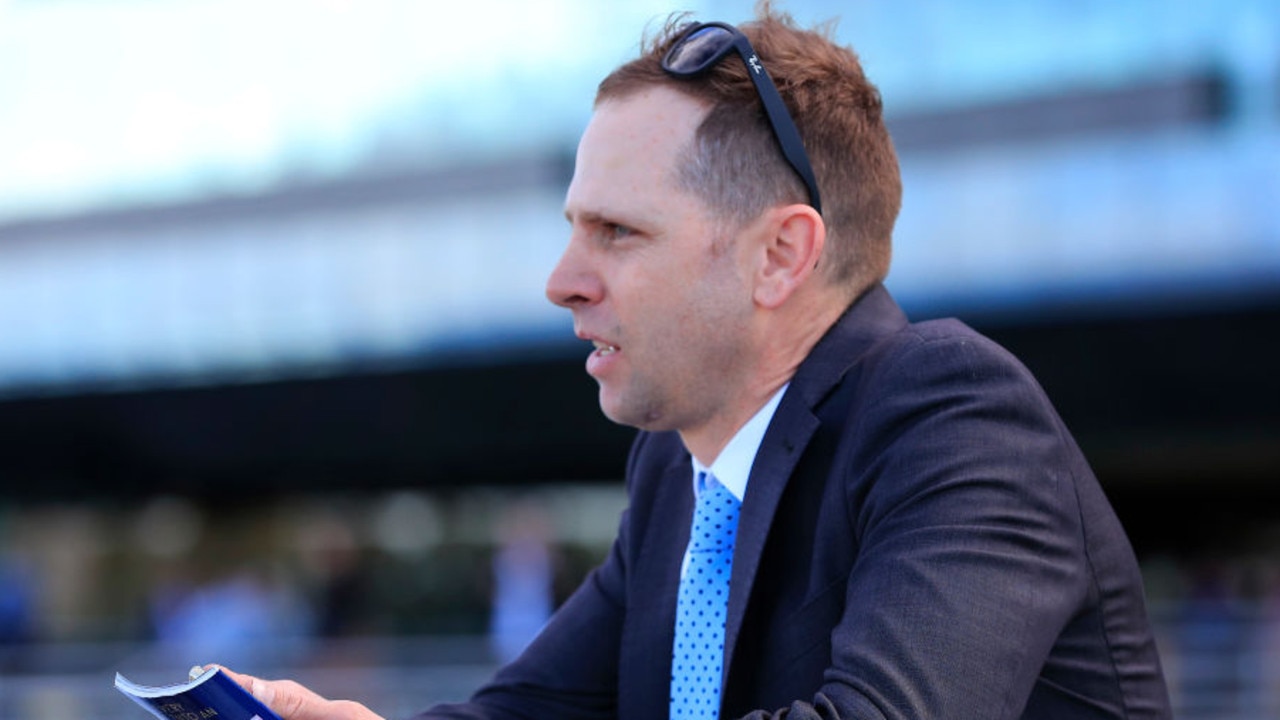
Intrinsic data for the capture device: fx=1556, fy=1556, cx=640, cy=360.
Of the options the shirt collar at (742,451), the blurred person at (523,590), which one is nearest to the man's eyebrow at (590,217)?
the shirt collar at (742,451)

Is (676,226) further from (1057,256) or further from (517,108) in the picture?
(517,108)

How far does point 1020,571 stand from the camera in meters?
1.70

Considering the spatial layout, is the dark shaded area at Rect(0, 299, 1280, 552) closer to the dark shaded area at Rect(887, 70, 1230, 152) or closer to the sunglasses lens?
the dark shaded area at Rect(887, 70, 1230, 152)

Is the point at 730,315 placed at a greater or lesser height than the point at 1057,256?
greater

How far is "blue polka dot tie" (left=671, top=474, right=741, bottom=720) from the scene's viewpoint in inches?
76.8

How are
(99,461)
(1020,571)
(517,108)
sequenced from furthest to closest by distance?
(99,461), (517,108), (1020,571)

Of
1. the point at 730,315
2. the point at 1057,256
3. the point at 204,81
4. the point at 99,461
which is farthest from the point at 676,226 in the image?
the point at 99,461

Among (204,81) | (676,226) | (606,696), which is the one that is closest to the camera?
(676,226)

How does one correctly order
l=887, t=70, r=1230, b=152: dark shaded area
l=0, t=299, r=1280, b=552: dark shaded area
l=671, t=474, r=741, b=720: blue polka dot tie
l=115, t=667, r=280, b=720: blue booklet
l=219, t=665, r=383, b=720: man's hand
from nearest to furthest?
l=115, t=667, r=280, b=720: blue booklet, l=219, t=665, r=383, b=720: man's hand, l=671, t=474, r=741, b=720: blue polka dot tie, l=887, t=70, r=1230, b=152: dark shaded area, l=0, t=299, r=1280, b=552: dark shaded area

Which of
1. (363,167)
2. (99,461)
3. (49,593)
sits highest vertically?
(363,167)

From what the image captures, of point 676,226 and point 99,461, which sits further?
point 99,461

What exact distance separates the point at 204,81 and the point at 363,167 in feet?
6.82

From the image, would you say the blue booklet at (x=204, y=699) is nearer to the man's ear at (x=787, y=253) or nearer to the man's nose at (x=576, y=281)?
the man's nose at (x=576, y=281)

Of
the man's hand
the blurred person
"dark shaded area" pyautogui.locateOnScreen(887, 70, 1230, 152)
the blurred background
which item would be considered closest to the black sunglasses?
the man's hand
